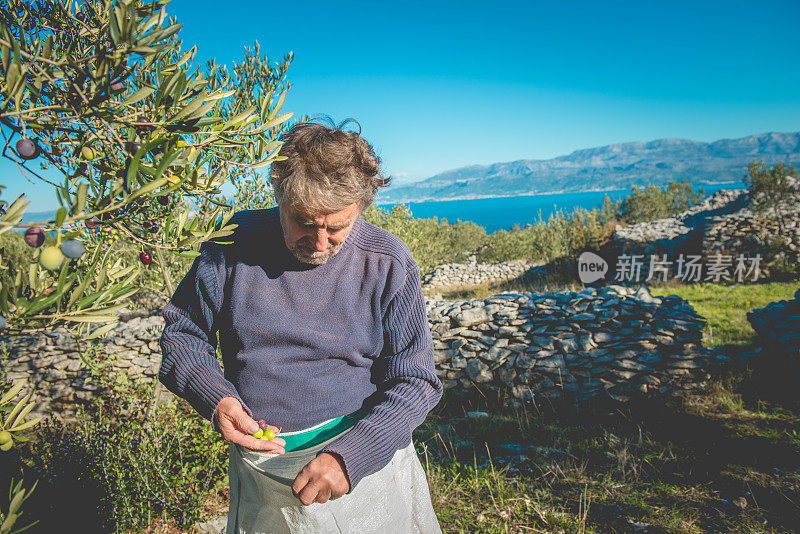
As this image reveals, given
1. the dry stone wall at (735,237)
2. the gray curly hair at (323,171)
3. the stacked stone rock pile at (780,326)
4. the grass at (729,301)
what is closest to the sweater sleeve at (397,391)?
the gray curly hair at (323,171)

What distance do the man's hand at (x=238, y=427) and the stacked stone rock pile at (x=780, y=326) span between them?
855cm

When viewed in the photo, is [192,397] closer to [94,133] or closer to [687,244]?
[94,133]

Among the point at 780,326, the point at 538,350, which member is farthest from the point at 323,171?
the point at 780,326

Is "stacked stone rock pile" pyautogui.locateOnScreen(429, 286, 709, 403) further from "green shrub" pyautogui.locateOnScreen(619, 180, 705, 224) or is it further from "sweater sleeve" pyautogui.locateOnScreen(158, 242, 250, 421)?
"green shrub" pyautogui.locateOnScreen(619, 180, 705, 224)

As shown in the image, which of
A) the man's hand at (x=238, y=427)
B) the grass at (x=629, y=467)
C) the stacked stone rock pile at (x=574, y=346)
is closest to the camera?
the man's hand at (x=238, y=427)

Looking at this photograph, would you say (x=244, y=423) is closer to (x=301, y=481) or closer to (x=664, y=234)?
(x=301, y=481)

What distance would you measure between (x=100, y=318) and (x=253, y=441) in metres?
0.83

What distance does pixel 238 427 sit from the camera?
5.49 ft

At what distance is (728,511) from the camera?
3.77 m

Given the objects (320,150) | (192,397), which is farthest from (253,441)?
(320,150)

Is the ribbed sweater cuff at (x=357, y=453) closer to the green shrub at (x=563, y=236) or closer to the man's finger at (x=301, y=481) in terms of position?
the man's finger at (x=301, y=481)

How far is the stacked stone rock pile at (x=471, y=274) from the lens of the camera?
2347cm

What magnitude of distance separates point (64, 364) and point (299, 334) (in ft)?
28.1

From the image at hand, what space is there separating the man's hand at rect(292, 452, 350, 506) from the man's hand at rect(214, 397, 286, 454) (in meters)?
0.23
